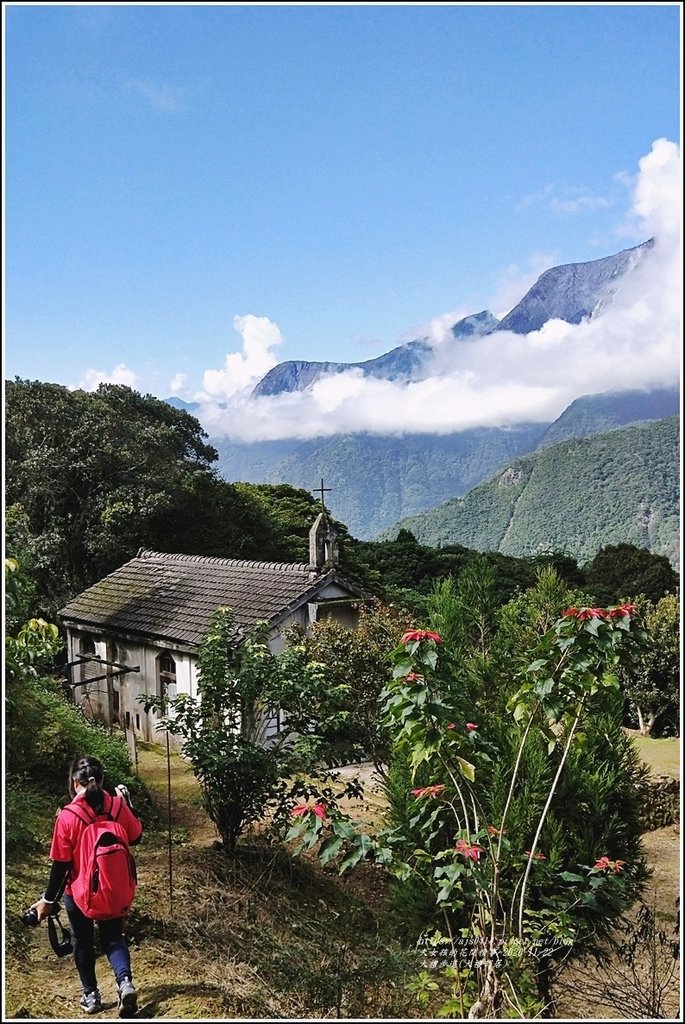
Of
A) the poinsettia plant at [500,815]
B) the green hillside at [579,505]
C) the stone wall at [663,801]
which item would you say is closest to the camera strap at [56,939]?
the poinsettia plant at [500,815]

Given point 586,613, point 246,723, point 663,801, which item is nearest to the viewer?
point 586,613

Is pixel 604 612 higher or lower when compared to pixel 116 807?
higher

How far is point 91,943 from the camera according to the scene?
2.71 meters

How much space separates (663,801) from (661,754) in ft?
7.72

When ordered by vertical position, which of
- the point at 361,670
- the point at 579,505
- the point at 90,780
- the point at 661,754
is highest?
the point at 579,505

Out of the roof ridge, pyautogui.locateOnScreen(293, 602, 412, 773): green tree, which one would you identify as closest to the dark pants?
pyautogui.locateOnScreen(293, 602, 412, 773): green tree

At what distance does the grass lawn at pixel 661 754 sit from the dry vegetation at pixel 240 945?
3416 mm

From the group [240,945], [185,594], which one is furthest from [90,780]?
[185,594]

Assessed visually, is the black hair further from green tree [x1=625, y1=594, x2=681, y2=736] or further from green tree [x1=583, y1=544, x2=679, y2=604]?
green tree [x1=583, y1=544, x2=679, y2=604]

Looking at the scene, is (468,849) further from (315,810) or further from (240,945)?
(240,945)

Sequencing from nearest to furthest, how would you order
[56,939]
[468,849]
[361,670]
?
[468,849]
[56,939]
[361,670]

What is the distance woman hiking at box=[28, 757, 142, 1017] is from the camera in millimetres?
2568

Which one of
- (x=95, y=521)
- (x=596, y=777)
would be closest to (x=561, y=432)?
(x=95, y=521)

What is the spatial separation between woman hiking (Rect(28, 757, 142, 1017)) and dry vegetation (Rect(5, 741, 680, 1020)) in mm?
393
